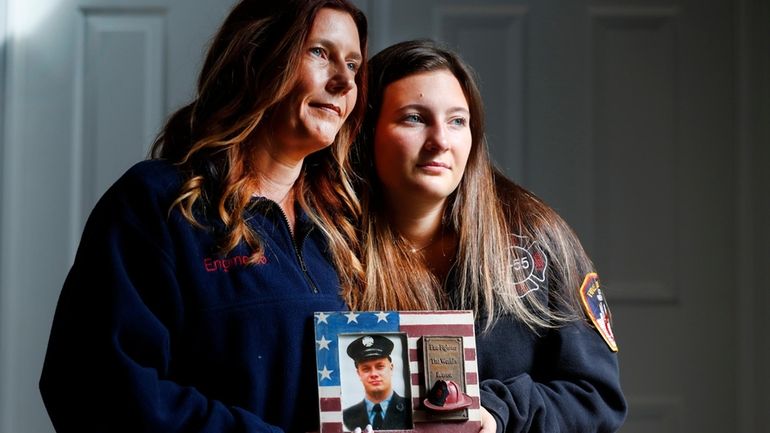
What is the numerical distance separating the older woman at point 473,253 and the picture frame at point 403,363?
0.30 ft

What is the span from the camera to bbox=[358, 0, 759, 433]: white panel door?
7.55 ft

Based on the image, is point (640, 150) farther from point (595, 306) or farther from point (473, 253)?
point (473, 253)

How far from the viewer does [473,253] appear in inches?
62.3

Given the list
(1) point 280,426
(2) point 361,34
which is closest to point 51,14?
(2) point 361,34

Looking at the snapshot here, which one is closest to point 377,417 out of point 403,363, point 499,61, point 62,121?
point 403,363

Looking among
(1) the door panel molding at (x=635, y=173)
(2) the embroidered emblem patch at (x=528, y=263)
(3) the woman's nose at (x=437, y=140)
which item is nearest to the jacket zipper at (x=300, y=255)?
→ (3) the woman's nose at (x=437, y=140)

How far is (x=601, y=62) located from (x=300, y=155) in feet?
3.65

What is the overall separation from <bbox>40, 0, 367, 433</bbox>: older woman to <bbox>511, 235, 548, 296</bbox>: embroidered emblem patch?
283mm

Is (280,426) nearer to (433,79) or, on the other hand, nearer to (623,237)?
(433,79)

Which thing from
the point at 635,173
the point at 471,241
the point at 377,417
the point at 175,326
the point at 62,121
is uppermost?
the point at 62,121

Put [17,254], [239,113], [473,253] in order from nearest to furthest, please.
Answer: [239,113], [473,253], [17,254]

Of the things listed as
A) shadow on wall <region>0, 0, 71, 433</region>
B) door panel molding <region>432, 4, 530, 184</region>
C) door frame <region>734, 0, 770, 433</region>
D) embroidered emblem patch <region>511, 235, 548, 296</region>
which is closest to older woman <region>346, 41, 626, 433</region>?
embroidered emblem patch <region>511, 235, 548, 296</region>

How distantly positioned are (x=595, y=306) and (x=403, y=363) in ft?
1.36

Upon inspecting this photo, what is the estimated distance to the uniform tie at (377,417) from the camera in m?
1.38
